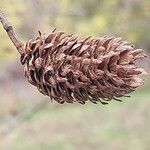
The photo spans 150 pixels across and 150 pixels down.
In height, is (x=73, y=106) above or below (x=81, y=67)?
above

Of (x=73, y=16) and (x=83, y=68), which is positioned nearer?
(x=83, y=68)

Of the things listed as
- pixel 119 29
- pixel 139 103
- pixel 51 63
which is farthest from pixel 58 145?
pixel 51 63

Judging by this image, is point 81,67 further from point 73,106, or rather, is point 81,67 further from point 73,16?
point 73,106

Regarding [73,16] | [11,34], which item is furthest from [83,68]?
[73,16]

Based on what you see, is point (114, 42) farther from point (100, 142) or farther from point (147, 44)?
point (147, 44)

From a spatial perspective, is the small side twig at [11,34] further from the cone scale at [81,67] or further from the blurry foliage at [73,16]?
the blurry foliage at [73,16]

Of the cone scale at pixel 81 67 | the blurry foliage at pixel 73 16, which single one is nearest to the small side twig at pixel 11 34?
the cone scale at pixel 81 67
